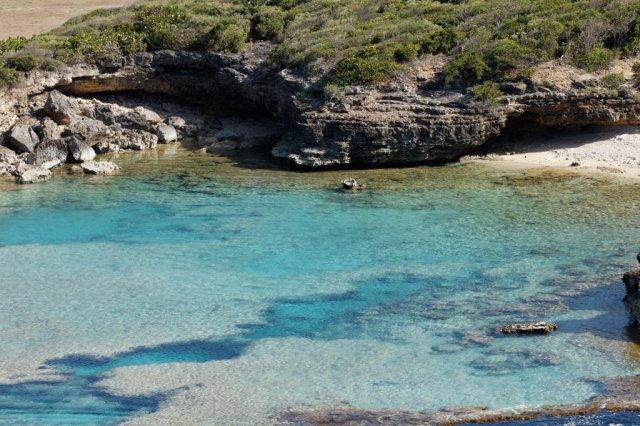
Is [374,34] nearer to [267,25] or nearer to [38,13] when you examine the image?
[267,25]

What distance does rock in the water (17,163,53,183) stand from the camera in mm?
36750

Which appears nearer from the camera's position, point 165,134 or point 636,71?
point 636,71

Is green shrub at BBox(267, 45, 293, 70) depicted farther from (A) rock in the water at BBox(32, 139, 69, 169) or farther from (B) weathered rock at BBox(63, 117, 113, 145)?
(A) rock in the water at BBox(32, 139, 69, 169)

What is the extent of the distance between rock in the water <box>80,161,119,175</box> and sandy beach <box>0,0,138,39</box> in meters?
26.5

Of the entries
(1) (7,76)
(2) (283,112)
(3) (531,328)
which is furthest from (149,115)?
(3) (531,328)

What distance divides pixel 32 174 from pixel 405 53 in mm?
17061

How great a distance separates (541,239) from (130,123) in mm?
23481

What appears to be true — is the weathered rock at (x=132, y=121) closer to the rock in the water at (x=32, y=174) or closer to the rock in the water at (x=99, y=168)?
the rock in the water at (x=99, y=168)

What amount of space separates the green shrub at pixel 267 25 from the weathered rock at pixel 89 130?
9.75 m

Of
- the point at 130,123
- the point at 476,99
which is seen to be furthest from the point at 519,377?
the point at 130,123

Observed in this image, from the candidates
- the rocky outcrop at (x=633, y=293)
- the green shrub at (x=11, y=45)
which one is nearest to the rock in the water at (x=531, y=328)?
the rocky outcrop at (x=633, y=293)

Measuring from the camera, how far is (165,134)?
4362cm

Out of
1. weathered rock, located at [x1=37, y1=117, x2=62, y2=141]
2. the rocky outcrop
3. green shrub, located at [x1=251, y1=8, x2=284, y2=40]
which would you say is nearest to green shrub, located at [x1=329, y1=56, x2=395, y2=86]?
green shrub, located at [x1=251, y1=8, x2=284, y2=40]

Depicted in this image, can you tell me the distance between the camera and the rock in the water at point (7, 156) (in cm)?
3928
